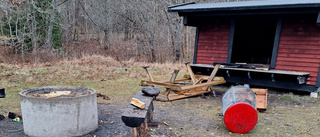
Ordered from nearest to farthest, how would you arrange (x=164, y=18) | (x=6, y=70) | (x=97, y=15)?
(x=6, y=70) < (x=164, y=18) < (x=97, y=15)

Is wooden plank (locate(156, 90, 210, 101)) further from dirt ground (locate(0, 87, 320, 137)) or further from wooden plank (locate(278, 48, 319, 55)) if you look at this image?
wooden plank (locate(278, 48, 319, 55))

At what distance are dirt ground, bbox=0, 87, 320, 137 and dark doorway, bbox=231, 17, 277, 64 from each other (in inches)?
198

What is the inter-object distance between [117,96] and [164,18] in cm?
1197

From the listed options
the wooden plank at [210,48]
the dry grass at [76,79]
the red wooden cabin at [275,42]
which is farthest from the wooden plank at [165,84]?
the wooden plank at [210,48]

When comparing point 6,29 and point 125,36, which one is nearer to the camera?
point 6,29

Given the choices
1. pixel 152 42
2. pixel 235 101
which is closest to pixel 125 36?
pixel 152 42

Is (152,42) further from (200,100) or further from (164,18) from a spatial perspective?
(200,100)

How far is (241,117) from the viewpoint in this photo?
3.90m

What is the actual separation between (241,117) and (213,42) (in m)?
5.33

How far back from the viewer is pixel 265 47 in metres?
11.5

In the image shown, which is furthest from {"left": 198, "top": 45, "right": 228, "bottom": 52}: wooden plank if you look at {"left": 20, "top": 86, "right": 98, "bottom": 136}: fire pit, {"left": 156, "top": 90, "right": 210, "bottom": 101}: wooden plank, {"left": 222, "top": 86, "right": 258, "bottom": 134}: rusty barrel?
{"left": 20, "top": 86, "right": 98, "bottom": 136}: fire pit

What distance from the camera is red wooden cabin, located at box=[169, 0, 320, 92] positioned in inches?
265

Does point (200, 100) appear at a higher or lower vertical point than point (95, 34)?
lower

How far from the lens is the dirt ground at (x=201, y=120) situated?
3992 millimetres
